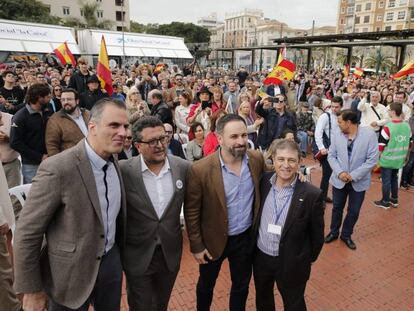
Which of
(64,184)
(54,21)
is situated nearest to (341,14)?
(54,21)

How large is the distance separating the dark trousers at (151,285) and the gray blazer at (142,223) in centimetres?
5

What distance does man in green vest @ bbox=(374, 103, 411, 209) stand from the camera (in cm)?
579

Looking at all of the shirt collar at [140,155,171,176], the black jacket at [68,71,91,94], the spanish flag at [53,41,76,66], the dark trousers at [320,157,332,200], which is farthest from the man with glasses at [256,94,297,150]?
the spanish flag at [53,41,76,66]

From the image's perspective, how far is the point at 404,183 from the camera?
23.3ft

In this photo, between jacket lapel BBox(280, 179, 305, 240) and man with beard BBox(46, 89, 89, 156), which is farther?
man with beard BBox(46, 89, 89, 156)

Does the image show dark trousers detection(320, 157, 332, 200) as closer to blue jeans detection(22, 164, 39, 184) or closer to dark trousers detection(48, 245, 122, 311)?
dark trousers detection(48, 245, 122, 311)

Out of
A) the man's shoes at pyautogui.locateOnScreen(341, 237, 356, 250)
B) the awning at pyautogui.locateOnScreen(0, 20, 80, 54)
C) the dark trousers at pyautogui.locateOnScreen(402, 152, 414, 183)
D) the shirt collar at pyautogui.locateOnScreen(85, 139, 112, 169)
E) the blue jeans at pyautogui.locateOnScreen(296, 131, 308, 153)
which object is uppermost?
the awning at pyautogui.locateOnScreen(0, 20, 80, 54)

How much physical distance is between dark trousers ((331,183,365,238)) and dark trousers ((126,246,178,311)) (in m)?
3.03

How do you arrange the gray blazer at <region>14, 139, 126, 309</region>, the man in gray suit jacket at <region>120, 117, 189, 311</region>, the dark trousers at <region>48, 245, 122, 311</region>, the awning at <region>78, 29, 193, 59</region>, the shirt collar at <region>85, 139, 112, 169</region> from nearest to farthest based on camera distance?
the gray blazer at <region>14, 139, 126, 309</region>, the shirt collar at <region>85, 139, 112, 169</region>, the dark trousers at <region>48, 245, 122, 311</region>, the man in gray suit jacket at <region>120, 117, 189, 311</region>, the awning at <region>78, 29, 193, 59</region>

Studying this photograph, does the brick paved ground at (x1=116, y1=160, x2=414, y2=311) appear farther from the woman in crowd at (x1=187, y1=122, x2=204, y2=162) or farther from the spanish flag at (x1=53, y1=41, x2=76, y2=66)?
the spanish flag at (x1=53, y1=41, x2=76, y2=66)

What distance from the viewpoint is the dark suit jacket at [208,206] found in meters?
2.60

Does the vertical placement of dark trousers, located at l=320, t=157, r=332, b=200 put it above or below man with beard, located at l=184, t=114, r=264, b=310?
below

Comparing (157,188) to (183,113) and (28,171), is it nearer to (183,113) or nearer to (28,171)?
(28,171)

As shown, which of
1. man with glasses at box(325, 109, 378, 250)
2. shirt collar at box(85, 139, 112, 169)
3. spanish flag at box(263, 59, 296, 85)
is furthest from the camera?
spanish flag at box(263, 59, 296, 85)
